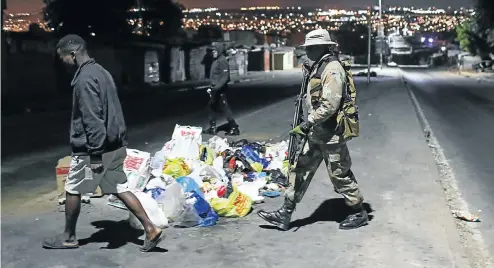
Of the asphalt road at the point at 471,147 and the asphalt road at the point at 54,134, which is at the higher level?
the asphalt road at the point at 54,134

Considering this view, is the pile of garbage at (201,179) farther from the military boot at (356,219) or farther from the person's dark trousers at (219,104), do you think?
the person's dark trousers at (219,104)

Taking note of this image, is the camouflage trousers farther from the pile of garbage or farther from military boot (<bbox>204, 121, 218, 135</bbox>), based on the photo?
military boot (<bbox>204, 121, 218, 135</bbox>)

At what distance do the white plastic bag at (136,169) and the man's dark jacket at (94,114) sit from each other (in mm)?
1391

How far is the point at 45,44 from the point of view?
97.6 ft

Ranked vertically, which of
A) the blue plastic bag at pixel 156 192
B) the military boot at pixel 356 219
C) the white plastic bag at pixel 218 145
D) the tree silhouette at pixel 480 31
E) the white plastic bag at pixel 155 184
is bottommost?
the military boot at pixel 356 219

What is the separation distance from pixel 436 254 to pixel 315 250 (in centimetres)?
101

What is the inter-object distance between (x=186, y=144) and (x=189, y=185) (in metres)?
1.72

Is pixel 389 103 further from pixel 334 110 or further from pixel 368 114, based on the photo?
pixel 334 110

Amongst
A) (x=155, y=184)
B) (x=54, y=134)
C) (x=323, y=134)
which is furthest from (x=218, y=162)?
(x=54, y=134)

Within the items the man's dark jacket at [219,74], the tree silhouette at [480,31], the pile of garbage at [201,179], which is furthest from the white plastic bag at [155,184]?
the tree silhouette at [480,31]

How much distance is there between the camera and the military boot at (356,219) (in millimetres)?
6020

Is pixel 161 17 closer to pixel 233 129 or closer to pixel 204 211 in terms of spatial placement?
pixel 233 129

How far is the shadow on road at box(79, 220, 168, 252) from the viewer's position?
562 cm

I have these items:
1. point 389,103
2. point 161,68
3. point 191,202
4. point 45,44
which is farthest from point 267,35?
point 191,202
